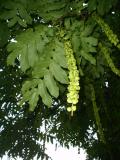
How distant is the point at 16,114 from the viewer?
922cm

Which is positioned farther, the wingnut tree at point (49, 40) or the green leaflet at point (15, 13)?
the green leaflet at point (15, 13)

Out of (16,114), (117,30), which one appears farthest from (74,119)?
(117,30)

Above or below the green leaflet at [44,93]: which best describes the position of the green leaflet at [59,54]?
above

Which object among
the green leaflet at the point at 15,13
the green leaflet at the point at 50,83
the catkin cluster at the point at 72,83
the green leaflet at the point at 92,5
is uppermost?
the green leaflet at the point at 92,5

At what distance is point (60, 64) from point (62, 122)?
17.4 feet

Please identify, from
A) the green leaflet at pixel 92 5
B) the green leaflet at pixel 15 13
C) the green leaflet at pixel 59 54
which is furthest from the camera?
the green leaflet at pixel 92 5

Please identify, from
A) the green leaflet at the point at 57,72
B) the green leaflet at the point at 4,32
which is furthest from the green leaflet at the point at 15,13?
the green leaflet at the point at 57,72

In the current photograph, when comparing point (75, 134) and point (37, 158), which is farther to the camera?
point (37, 158)

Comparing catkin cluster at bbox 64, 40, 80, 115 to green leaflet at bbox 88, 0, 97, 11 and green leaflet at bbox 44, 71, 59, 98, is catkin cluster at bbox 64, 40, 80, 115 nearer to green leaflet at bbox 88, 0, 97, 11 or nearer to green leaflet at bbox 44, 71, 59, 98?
green leaflet at bbox 44, 71, 59, 98

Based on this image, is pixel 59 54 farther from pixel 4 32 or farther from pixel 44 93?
pixel 4 32

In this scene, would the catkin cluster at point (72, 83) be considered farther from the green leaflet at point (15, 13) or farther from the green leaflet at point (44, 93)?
the green leaflet at point (15, 13)

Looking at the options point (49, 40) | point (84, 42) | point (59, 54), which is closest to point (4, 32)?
point (49, 40)

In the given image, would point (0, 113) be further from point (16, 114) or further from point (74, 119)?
point (74, 119)

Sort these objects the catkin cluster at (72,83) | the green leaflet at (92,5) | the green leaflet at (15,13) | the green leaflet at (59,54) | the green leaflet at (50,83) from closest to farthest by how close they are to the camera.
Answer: the catkin cluster at (72,83) < the green leaflet at (50,83) < the green leaflet at (59,54) < the green leaflet at (15,13) < the green leaflet at (92,5)
